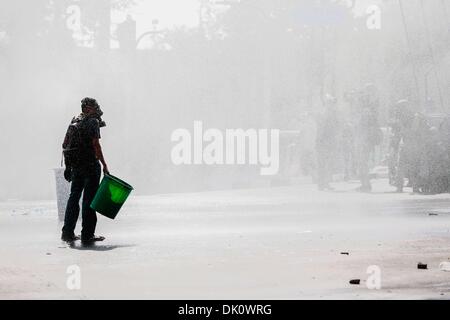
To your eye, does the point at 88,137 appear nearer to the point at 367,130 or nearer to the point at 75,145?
the point at 75,145

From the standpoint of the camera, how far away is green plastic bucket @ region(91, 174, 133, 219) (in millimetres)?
13377

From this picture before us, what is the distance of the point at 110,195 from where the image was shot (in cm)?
1344

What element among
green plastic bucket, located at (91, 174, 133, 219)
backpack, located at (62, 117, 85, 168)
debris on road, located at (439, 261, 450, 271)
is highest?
backpack, located at (62, 117, 85, 168)

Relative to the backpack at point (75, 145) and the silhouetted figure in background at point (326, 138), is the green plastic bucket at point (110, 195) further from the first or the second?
the silhouetted figure in background at point (326, 138)

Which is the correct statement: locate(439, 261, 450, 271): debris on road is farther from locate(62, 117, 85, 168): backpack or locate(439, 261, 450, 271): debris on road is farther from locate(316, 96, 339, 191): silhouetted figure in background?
locate(316, 96, 339, 191): silhouetted figure in background

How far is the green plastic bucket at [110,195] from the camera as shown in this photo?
13.4 meters

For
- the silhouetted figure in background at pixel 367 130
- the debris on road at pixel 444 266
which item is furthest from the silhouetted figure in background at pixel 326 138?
the debris on road at pixel 444 266

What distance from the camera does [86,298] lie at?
875cm

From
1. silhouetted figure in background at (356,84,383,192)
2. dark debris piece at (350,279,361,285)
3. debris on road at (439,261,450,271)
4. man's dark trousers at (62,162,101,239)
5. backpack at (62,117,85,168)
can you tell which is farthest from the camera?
silhouetted figure in background at (356,84,383,192)

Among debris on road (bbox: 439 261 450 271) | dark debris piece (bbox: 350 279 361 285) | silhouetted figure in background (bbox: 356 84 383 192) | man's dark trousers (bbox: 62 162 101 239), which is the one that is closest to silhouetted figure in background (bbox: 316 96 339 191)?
silhouetted figure in background (bbox: 356 84 383 192)

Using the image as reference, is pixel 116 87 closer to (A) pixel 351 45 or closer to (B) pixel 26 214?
(A) pixel 351 45

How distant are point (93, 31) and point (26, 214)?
130 feet

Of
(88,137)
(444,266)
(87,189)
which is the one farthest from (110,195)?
(444,266)

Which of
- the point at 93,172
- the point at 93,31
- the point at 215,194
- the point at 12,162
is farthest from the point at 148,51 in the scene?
the point at 93,172
